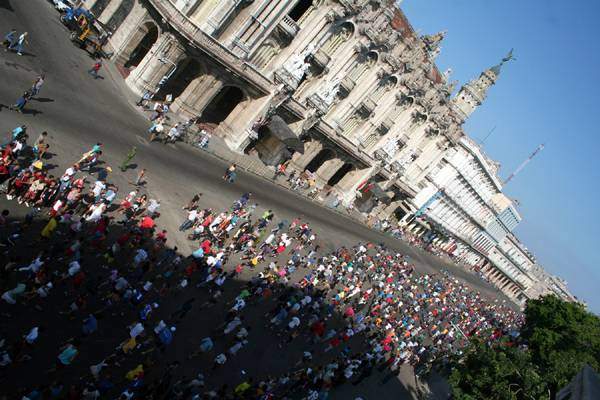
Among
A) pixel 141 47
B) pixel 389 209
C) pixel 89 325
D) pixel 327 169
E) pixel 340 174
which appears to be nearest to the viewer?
pixel 89 325

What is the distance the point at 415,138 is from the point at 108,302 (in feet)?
182

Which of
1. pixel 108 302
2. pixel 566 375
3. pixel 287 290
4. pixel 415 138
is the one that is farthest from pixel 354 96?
pixel 108 302

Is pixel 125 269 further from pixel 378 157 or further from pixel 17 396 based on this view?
pixel 378 157

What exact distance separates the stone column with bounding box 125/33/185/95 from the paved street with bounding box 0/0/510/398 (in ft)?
3.57

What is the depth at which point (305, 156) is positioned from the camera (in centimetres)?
5062

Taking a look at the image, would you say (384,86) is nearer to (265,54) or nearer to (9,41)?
(265,54)

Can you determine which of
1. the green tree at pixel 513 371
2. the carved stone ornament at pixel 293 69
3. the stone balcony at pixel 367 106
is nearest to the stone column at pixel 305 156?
the stone balcony at pixel 367 106

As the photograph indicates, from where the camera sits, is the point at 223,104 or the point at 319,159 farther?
the point at 319,159

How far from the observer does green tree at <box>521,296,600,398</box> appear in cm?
3262

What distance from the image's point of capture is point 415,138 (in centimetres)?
6481

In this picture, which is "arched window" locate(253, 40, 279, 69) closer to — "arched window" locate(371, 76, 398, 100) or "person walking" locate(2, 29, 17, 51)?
"arched window" locate(371, 76, 398, 100)

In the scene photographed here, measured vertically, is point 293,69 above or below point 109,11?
above

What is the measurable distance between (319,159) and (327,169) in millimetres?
1558

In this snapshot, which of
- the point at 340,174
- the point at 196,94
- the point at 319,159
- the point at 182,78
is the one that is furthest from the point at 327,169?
the point at 196,94
